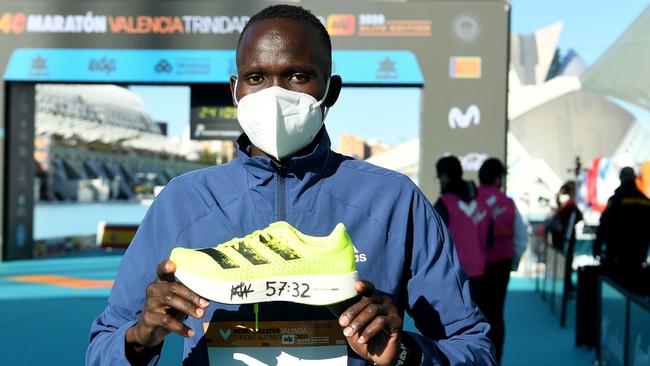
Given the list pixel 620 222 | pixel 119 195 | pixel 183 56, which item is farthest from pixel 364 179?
pixel 119 195

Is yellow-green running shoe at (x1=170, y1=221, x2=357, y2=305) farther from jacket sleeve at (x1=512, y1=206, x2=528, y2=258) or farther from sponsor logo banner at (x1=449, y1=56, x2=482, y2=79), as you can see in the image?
sponsor logo banner at (x1=449, y1=56, x2=482, y2=79)

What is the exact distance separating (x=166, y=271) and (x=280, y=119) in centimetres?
39

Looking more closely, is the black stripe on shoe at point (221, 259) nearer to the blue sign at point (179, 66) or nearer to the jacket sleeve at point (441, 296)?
the jacket sleeve at point (441, 296)

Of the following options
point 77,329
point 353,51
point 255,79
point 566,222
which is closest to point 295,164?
point 255,79

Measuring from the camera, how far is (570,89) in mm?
49500

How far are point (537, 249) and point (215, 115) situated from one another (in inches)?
239

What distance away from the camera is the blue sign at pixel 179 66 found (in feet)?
41.0

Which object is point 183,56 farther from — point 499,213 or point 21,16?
point 499,213

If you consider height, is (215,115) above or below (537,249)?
above

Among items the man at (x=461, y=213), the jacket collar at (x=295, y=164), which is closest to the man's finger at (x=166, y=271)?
the jacket collar at (x=295, y=164)

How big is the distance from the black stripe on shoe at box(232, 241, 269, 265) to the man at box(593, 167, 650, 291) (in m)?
7.43

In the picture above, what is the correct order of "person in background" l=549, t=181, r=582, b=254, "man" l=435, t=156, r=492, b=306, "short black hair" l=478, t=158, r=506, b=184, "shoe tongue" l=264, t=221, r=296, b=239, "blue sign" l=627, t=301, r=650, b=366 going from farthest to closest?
"person in background" l=549, t=181, r=582, b=254, "short black hair" l=478, t=158, r=506, b=184, "man" l=435, t=156, r=492, b=306, "blue sign" l=627, t=301, r=650, b=366, "shoe tongue" l=264, t=221, r=296, b=239

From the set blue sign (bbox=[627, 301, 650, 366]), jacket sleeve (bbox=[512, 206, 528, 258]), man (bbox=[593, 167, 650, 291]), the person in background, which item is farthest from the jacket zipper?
the person in background

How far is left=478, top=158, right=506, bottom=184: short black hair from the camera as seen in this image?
6297 mm
